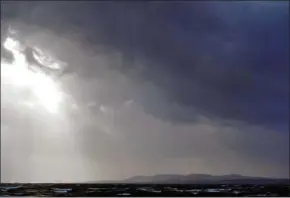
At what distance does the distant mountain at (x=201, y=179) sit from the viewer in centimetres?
466

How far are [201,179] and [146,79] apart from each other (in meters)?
1.50

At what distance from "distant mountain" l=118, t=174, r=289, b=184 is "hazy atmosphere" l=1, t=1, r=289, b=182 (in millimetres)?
360

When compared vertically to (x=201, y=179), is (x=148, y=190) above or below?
below

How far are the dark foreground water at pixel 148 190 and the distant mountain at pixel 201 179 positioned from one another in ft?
0.85

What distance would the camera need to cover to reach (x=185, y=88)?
5387 millimetres

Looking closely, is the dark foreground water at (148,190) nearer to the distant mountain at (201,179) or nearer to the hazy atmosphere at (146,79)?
the distant mountain at (201,179)

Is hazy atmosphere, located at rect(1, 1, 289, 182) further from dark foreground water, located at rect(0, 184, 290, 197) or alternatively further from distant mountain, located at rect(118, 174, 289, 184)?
dark foreground water, located at rect(0, 184, 290, 197)

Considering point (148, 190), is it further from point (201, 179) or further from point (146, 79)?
point (146, 79)

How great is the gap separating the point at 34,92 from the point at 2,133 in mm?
675

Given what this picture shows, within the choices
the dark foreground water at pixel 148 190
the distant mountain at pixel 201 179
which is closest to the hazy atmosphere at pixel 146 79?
the distant mountain at pixel 201 179

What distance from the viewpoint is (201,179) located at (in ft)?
15.9

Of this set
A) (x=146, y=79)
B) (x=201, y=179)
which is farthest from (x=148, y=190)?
(x=146, y=79)

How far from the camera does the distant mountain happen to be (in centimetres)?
466

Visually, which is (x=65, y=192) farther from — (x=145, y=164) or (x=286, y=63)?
(x=286, y=63)
